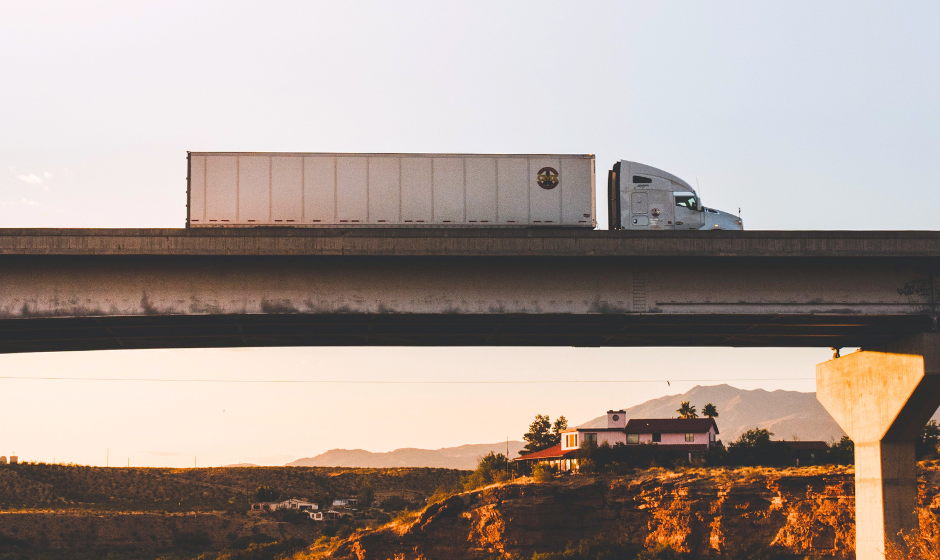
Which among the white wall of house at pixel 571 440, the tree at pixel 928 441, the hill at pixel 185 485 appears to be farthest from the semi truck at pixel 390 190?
the hill at pixel 185 485

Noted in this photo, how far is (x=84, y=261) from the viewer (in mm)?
25109

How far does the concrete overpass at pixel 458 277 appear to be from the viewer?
981 inches

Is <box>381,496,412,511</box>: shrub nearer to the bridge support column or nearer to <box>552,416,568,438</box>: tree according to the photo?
<box>552,416,568,438</box>: tree

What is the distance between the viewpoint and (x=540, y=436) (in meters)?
118

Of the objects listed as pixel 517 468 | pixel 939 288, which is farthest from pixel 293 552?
pixel 939 288

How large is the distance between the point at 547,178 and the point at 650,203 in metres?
5.08

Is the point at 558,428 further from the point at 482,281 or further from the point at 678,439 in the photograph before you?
the point at 482,281

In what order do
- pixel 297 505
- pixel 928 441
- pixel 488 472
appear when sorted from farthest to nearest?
pixel 297 505
pixel 928 441
pixel 488 472

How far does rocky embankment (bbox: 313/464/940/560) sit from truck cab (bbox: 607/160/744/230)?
32.4 m

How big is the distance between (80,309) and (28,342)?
7.44 meters

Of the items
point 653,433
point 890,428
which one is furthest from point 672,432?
point 890,428

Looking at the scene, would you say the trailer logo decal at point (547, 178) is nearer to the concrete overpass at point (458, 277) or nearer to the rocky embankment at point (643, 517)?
the concrete overpass at point (458, 277)

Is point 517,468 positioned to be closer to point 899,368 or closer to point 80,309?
point 899,368

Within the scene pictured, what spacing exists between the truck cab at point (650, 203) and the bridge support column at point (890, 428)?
24.6 feet
